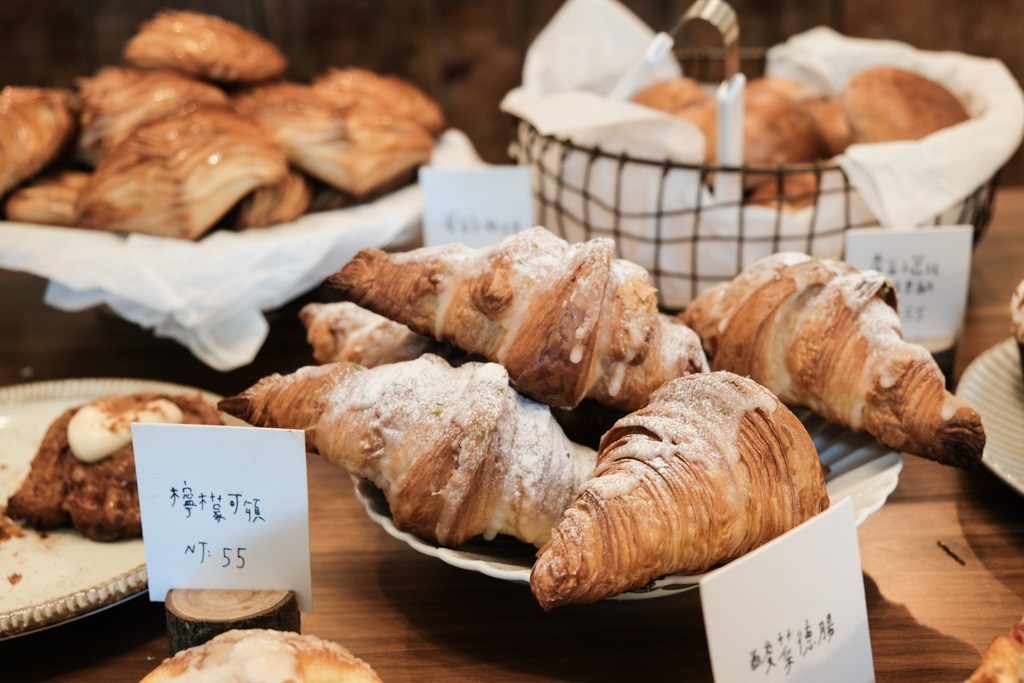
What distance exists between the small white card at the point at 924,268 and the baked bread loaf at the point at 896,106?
326 mm

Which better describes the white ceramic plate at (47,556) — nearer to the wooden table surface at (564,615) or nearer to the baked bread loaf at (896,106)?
the wooden table surface at (564,615)

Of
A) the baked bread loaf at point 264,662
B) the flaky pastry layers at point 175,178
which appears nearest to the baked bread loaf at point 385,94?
the flaky pastry layers at point 175,178

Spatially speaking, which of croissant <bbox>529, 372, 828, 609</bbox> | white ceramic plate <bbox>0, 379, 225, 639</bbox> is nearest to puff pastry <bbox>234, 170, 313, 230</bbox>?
white ceramic plate <bbox>0, 379, 225, 639</bbox>

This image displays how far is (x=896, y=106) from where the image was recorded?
1559 millimetres

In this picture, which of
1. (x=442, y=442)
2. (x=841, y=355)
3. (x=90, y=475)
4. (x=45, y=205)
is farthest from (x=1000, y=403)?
(x=45, y=205)

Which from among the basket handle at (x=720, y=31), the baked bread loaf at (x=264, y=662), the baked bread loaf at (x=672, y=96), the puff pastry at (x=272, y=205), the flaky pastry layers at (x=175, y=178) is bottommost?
the baked bread loaf at (x=264, y=662)

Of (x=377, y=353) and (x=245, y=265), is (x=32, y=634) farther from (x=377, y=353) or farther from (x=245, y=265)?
(x=245, y=265)

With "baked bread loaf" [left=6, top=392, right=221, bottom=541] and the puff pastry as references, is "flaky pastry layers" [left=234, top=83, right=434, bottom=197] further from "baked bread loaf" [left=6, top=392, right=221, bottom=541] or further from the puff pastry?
"baked bread loaf" [left=6, top=392, right=221, bottom=541]

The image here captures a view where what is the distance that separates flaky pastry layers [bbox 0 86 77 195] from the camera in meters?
1.54

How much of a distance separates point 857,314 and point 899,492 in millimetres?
266

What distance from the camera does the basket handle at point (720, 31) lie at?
4.28 feet

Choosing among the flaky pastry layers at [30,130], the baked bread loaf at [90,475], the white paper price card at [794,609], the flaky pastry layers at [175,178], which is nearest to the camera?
the white paper price card at [794,609]

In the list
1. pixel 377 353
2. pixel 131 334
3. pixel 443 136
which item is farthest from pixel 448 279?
pixel 443 136

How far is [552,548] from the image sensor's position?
73cm
